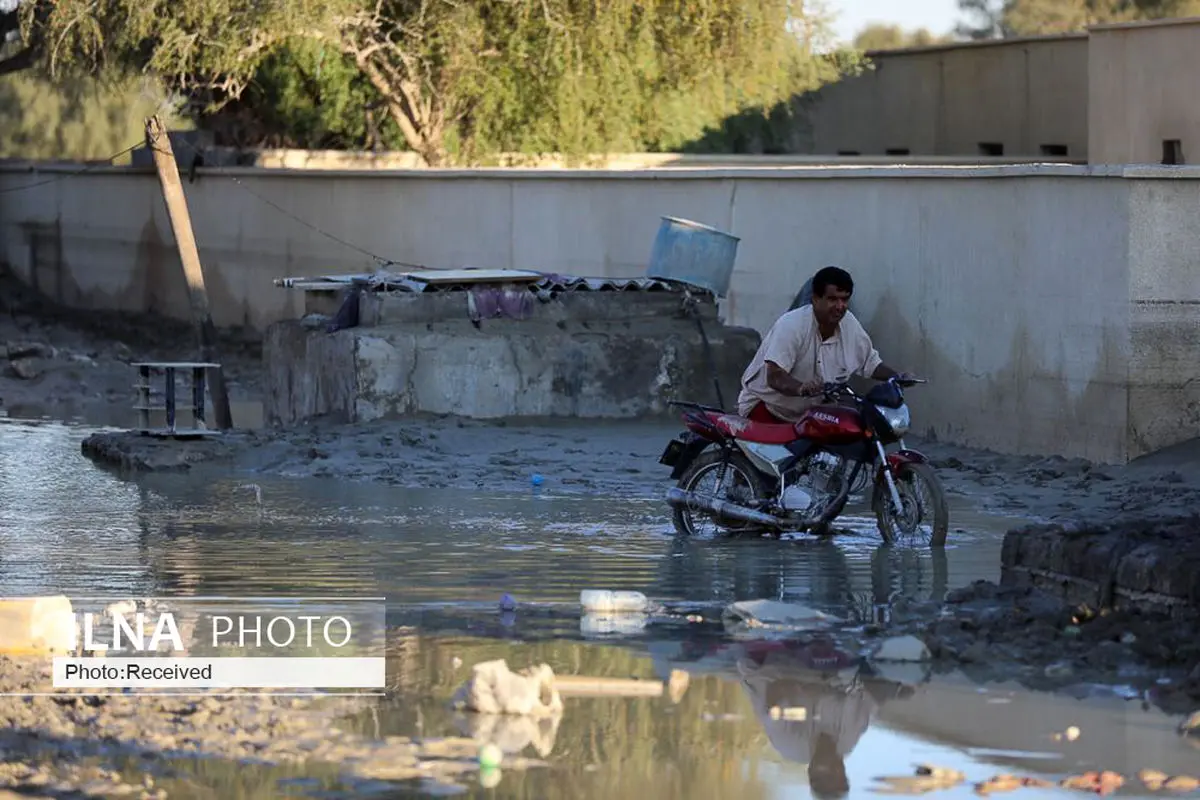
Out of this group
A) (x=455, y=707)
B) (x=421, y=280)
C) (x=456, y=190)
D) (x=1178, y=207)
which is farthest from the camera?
(x=456, y=190)

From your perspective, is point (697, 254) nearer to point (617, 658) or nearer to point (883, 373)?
point (883, 373)

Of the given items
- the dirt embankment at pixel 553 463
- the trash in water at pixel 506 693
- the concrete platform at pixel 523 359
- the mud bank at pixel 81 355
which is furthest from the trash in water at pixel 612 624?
the mud bank at pixel 81 355

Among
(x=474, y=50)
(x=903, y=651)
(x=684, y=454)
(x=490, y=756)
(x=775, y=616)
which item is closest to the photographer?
(x=490, y=756)

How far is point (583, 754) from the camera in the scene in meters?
6.81

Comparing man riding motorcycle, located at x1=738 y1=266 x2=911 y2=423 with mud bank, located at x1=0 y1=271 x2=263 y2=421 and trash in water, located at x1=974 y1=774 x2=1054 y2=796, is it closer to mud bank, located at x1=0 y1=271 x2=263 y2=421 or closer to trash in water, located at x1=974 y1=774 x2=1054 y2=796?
trash in water, located at x1=974 y1=774 x2=1054 y2=796

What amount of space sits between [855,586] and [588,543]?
77.5 inches

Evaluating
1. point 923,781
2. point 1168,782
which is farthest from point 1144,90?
point 923,781

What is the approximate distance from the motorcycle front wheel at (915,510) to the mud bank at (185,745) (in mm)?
4432

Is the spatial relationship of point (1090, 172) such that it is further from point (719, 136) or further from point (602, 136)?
point (719, 136)

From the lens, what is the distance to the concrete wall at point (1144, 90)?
26422 mm

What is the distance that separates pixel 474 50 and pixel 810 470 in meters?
19.7

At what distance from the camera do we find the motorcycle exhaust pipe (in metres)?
11.6

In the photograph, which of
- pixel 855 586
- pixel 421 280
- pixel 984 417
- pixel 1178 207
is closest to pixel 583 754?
pixel 855 586

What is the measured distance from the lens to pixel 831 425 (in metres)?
11.3
